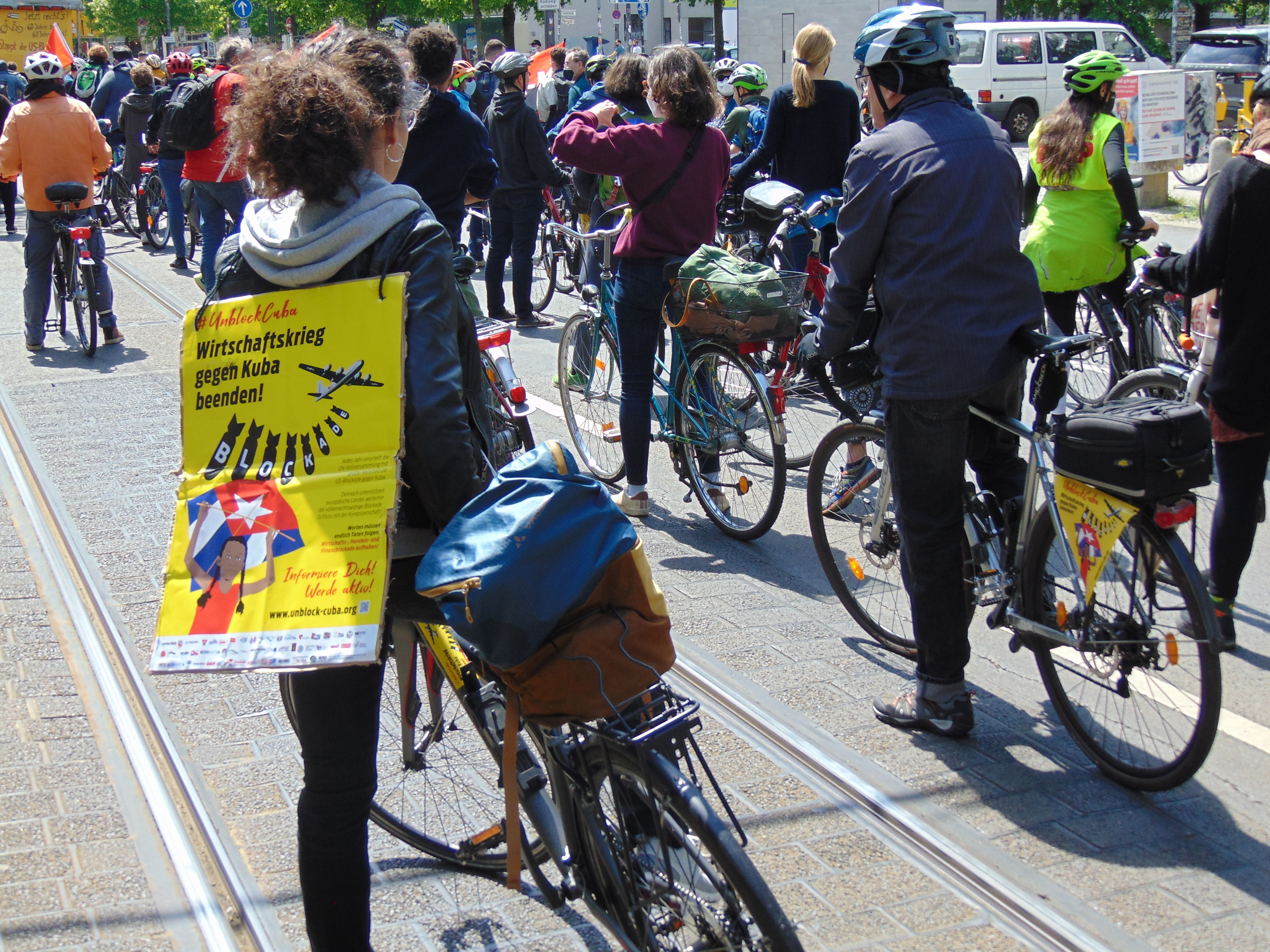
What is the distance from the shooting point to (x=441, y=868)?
3.18 metres

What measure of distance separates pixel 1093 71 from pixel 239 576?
5311 millimetres

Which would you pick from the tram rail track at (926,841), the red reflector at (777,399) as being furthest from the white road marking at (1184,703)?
the red reflector at (777,399)

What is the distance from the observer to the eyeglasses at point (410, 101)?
2.46m

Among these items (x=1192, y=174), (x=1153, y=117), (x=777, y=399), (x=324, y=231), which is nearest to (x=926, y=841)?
(x=324, y=231)

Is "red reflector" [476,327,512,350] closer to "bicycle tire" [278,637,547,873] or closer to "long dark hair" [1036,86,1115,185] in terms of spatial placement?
"bicycle tire" [278,637,547,873]

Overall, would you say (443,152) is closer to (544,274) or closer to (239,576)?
(239,576)

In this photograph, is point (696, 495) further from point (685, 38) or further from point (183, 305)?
point (685, 38)

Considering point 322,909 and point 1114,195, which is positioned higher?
point 1114,195

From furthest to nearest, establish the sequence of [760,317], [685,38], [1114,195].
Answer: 1. [685,38]
2. [1114,195]
3. [760,317]

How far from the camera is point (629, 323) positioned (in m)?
5.52

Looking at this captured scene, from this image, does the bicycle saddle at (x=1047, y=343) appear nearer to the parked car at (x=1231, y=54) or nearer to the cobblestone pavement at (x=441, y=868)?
the cobblestone pavement at (x=441, y=868)

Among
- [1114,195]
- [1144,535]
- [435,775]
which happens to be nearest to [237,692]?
[435,775]

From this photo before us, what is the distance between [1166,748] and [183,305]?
9.58m

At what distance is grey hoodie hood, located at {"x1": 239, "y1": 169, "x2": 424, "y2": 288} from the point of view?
2240mm
